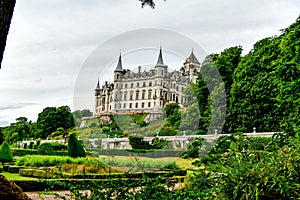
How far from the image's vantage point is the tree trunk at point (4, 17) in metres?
3.15

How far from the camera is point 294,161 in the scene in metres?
3.72

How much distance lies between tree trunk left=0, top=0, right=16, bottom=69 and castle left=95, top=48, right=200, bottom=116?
10414 mm

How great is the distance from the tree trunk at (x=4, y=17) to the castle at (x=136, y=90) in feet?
34.2

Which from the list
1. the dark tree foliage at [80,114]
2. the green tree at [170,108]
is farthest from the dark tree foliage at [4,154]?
the green tree at [170,108]

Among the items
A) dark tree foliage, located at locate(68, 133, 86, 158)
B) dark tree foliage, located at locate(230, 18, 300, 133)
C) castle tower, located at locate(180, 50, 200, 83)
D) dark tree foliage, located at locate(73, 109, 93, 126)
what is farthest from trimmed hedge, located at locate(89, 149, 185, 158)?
dark tree foliage, located at locate(230, 18, 300, 133)

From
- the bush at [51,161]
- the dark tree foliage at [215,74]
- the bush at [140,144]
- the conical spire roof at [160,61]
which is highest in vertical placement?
the dark tree foliage at [215,74]

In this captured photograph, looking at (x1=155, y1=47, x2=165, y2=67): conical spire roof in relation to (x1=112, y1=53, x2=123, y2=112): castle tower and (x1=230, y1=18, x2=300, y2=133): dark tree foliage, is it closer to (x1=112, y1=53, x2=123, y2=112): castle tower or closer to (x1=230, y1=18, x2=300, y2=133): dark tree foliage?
(x1=112, y1=53, x2=123, y2=112): castle tower

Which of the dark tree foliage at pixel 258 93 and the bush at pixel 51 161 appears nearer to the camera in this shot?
the bush at pixel 51 161

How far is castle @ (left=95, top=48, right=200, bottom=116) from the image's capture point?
47.7ft

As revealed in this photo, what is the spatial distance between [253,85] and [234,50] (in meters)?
7.09

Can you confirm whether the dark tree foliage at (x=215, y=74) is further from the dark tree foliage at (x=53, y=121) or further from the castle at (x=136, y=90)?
the dark tree foliage at (x=53, y=121)

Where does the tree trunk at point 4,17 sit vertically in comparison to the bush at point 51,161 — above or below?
above

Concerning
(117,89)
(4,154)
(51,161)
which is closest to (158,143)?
(117,89)

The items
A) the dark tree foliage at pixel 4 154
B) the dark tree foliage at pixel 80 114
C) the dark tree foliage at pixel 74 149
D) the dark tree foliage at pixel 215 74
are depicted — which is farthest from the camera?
the dark tree foliage at pixel 215 74
